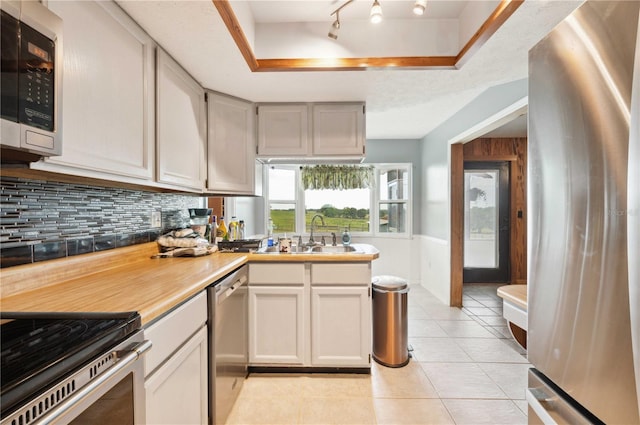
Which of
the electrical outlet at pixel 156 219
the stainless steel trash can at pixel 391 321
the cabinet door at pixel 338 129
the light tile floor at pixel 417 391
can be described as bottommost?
the light tile floor at pixel 417 391

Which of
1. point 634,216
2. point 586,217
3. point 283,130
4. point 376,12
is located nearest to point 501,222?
point 283,130

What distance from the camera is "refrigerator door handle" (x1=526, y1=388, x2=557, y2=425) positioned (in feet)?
2.68

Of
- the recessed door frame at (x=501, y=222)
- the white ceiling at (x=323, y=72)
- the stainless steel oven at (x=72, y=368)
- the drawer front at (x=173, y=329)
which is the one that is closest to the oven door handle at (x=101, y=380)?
the stainless steel oven at (x=72, y=368)

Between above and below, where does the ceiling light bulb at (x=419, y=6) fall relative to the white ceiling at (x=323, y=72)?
above

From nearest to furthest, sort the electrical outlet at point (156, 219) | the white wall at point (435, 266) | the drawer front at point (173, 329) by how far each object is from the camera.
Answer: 1. the drawer front at point (173, 329)
2. the electrical outlet at point (156, 219)
3. the white wall at point (435, 266)

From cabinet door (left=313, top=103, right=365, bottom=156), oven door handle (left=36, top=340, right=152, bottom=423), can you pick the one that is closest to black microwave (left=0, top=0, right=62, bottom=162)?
oven door handle (left=36, top=340, right=152, bottom=423)

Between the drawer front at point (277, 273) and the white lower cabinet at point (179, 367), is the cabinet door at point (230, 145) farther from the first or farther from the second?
the white lower cabinet at point (179, 367)

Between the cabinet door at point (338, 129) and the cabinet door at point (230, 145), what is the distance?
587 millimetres

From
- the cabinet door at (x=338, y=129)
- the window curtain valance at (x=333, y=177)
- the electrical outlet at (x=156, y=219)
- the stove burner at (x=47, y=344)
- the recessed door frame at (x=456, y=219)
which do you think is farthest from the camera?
the window curtain valance at (x=333, y=177)

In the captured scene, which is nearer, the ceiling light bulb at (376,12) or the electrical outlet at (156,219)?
the ceiling light bulb at (376,12)

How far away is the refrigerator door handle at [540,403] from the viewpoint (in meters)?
0.82

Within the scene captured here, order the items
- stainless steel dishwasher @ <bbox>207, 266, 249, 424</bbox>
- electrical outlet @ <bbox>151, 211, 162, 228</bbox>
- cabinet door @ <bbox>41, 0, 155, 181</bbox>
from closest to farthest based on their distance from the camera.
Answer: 1. cabinet door @ <bbox>41, 0, 155, 181</bbox>
2. stainless steel dishwasher @ <bbox>207, 266, 249, 424</bbox>
3. electrical outlet @ <bbox>151, 211, 162, 228</bbox>

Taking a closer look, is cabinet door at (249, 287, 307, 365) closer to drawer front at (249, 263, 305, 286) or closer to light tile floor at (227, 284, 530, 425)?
drawer front at (249, 263, 305, 286)

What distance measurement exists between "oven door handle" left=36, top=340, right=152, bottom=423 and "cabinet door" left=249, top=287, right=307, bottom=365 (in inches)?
49.5
